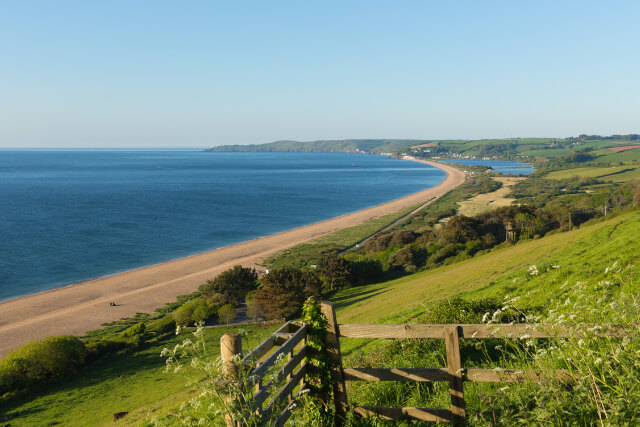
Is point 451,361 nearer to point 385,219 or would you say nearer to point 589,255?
point 589,255

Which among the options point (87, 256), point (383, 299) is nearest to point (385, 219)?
point (87, 256)

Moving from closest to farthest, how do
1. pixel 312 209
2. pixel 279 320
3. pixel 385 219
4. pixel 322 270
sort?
pixel 279 320 < pixel 322 270 < pixel 385 219 < pixel 312 209

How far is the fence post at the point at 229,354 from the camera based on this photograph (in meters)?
3.86

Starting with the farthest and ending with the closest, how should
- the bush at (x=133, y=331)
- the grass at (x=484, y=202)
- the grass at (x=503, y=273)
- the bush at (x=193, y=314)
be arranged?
the grass at (x=484, y=202)
the bush at (x=193, y=314)
the bush at (x=133, y=331)
the grass at (x=503, y=273)

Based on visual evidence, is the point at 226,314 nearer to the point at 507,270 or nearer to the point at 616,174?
the point at 507,270

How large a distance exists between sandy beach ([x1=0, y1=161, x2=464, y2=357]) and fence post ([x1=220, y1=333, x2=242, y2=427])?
32969mm

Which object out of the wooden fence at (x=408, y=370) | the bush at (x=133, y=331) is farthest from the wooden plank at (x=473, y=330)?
the bush at (x=133, y=331)

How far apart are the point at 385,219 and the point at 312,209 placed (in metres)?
21.4

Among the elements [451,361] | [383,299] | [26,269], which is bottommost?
[26,269]

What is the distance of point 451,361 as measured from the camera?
5320mm

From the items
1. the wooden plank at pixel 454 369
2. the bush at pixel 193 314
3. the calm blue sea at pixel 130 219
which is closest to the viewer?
the wooden plank at pixel 454 369

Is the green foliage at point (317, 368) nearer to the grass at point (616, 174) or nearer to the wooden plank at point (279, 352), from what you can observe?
the wooden plank at point (279, 352)

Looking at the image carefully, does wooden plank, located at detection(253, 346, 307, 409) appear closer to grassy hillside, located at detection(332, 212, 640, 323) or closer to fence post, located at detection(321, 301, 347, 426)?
fence post, located at detection(321, 301, 347, 426)

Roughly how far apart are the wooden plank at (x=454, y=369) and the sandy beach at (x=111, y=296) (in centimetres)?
3342
